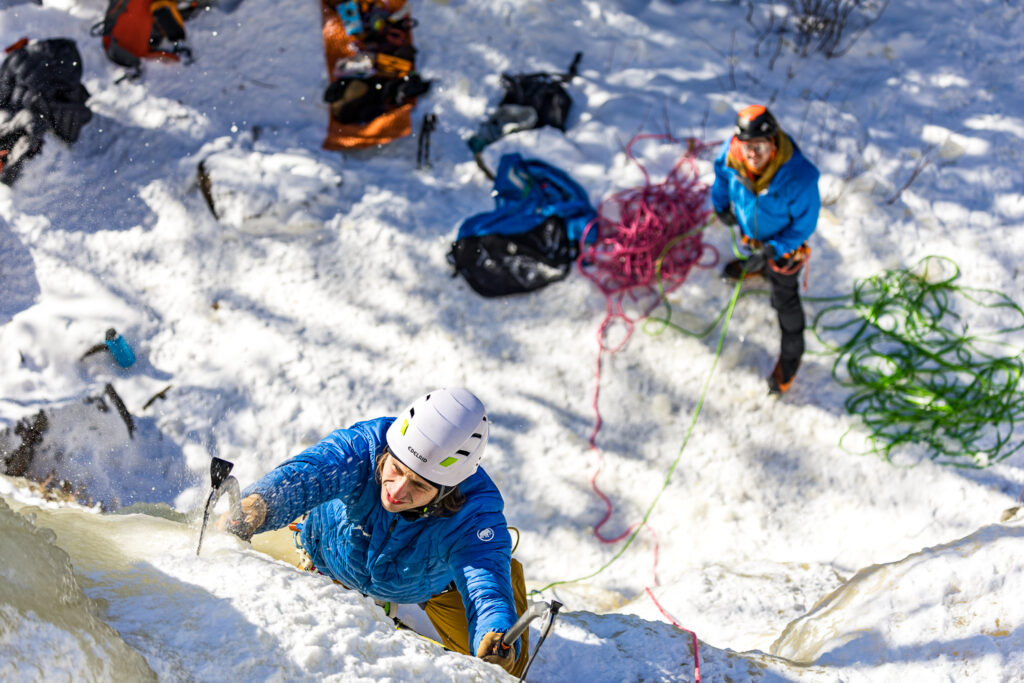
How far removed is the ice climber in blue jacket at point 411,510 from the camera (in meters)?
2.05

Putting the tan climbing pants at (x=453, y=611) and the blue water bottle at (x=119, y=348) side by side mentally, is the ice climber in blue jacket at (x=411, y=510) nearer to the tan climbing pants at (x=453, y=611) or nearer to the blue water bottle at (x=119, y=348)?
the tan climbing pants at (x=453, y=611)

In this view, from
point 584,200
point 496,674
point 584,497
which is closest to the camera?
point 496,674

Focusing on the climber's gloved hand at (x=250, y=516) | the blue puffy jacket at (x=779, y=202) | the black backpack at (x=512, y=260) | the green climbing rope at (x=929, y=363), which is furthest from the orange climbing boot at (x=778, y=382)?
the climber's gloved hand at (x=250, y=516)

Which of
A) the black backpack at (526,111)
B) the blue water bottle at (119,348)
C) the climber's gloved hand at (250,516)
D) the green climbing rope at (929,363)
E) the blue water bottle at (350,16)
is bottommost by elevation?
the blue water bottle at (119,348)

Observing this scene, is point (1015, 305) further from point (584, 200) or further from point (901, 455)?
point (584, 200)

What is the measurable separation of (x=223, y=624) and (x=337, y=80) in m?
4.27

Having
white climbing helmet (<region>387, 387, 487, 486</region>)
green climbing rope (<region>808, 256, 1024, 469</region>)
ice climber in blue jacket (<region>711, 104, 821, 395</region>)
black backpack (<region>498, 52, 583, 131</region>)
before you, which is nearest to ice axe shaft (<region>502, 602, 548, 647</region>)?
white climbing helmet (<region>387, 387, 487, 486</region>)

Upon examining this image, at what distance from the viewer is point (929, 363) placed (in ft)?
13.8

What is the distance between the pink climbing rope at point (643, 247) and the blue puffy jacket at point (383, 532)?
2.20 meters

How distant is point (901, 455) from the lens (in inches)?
157

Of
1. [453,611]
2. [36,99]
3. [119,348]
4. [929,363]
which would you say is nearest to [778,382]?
[929,363]

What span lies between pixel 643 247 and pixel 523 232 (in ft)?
2.52

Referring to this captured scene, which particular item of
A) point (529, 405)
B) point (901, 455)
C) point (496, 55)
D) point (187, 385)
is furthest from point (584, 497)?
point (496, 55)

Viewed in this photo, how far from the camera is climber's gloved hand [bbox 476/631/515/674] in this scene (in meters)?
1.96
